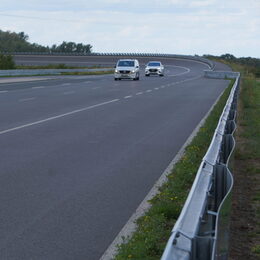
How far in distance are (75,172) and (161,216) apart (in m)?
3.19

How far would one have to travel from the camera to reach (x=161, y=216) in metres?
7.42

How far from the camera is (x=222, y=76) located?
70.1 m

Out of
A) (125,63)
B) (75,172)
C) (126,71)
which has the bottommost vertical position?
(126,71)

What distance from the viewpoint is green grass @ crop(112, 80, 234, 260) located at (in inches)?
240

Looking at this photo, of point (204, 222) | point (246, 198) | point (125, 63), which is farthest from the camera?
point (125, 63)

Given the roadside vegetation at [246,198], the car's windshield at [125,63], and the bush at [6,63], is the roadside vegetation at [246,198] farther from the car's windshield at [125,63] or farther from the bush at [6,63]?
the bush at [6,63]

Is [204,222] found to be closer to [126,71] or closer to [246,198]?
[246,198]

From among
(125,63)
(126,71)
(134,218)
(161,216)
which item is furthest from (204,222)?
(125,63)

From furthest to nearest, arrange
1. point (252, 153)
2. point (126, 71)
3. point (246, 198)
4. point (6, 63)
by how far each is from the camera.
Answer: point (6, 63) → point (126, 71) → point (252, 153) → point (246, 198)

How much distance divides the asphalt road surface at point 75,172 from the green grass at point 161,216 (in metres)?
0.25

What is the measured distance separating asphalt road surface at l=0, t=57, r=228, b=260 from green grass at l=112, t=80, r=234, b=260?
0.25m

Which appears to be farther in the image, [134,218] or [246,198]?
[246,198]

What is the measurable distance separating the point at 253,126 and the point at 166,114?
13.6 ft

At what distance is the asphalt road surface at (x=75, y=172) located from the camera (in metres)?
6.64
